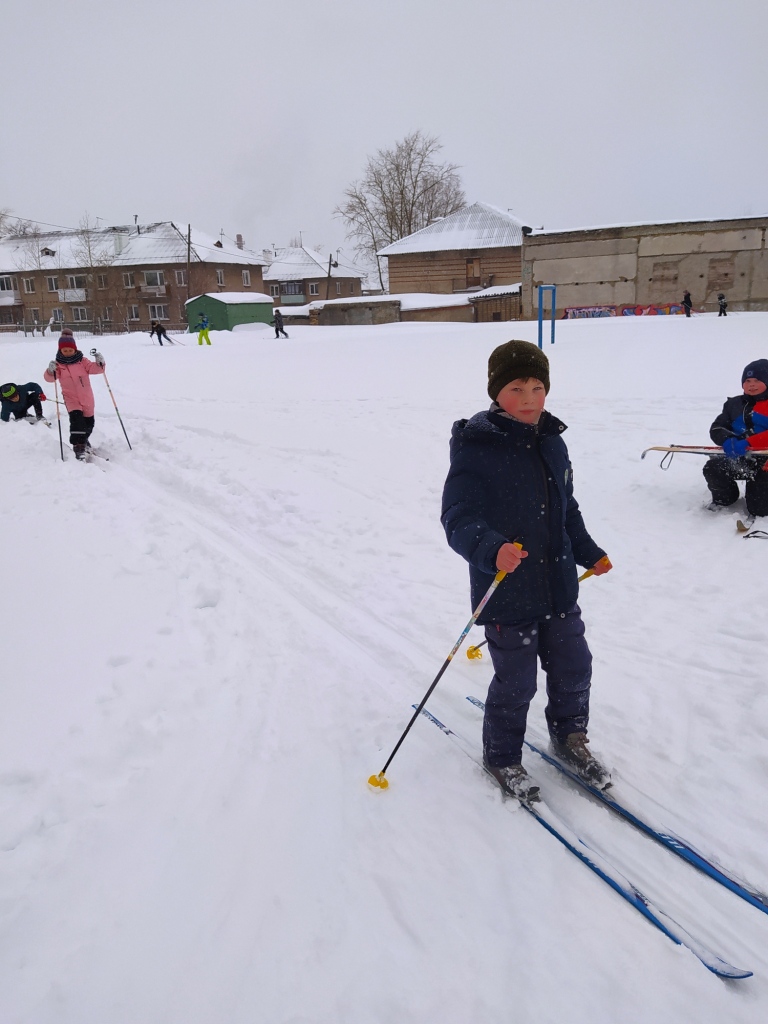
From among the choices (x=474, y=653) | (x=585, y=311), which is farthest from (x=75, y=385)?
(x=585, y=311)

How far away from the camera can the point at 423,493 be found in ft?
23.0

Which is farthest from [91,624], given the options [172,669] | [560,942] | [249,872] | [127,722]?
[560,942]

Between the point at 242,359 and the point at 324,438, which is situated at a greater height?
the point at 242,359

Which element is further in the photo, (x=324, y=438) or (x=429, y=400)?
(x=429, y=400)

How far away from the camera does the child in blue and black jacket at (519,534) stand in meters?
2.57

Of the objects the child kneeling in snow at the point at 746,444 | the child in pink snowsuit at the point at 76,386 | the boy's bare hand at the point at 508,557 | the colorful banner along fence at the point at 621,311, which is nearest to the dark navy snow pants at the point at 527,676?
the boy's bare hand at the point at 508,557

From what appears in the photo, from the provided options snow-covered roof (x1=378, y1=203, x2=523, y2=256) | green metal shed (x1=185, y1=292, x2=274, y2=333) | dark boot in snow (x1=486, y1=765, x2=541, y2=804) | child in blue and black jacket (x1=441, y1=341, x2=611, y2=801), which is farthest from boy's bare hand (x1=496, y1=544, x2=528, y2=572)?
snow-covered roof (x1=378, y1=203, x2=523, y2=256)

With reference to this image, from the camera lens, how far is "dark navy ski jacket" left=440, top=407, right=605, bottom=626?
8.49ft

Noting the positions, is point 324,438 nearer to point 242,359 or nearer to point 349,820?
point 349,820

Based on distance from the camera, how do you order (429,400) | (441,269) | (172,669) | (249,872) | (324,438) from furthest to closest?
(441,269) < (429,400) < (324,438) < (172,669) < (249,872)

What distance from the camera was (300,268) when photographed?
65.4m

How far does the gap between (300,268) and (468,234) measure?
30.5 metres

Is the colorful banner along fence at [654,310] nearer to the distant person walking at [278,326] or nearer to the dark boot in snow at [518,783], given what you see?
the distant person walking at [278,326]

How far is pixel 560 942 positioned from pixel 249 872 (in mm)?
1159
